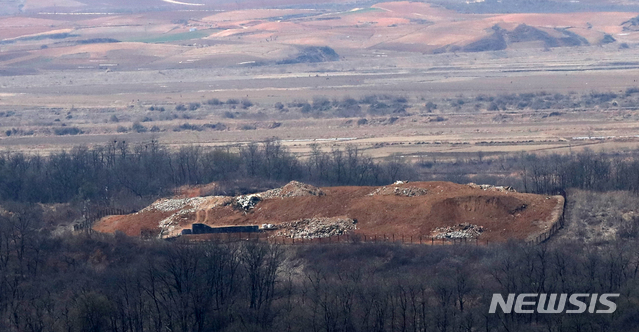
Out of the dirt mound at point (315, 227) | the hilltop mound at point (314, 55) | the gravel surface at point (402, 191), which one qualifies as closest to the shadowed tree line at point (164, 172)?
the gravel surface at point (402, 191)

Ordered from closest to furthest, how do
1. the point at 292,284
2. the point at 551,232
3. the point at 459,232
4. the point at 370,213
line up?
the point at 292,284
the point at 551,232
the point at 459,232
the point at 370,213

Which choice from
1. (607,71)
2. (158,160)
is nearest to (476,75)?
(607,71)

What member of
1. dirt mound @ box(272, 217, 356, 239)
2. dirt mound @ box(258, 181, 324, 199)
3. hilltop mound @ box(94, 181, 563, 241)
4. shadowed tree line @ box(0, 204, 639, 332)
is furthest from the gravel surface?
shadowed tree line @ box(0, 204, 639, 332)

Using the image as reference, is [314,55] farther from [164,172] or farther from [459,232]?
[459,232]

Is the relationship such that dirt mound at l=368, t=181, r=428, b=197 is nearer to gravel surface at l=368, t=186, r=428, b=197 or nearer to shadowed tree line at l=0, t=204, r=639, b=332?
gravel surface at l=368, t=186, r=428, b=197

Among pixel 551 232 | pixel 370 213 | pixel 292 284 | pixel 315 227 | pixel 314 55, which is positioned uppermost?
pixel 370 213

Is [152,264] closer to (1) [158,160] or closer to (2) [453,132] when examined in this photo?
(1) [158,160]

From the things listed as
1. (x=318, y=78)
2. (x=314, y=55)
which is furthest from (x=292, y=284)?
(x=314, y=55)

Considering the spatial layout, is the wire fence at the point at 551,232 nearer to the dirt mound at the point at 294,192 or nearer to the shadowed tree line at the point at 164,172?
the dirt mound at the point at 294,192
